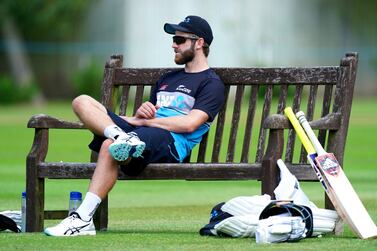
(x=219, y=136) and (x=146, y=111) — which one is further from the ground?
(x=146, y=111)

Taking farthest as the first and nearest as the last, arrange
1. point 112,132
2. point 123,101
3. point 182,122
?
point 123,101 → point 182,122 → point 112,132

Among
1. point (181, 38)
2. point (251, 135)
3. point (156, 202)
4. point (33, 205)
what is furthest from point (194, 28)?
point (156, 202)

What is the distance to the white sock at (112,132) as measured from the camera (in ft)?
29.9

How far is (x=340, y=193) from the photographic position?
29.1 feet

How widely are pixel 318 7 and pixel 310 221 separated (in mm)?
39866

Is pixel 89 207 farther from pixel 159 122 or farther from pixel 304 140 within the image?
pixel 304 140

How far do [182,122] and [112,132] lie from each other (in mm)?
581

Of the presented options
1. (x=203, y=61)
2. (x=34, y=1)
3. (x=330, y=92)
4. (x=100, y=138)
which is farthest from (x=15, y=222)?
(x=34, y=1)

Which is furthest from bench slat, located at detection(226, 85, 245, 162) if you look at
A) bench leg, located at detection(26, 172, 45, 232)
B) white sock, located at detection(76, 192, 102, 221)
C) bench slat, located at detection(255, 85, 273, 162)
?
bench leg, located at detection(26, 172, 45, 232)

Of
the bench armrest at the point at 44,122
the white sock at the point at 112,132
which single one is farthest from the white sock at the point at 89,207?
the bench armrest at the point at 44,122

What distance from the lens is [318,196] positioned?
1338 centimetres

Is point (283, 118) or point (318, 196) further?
point (318, 196)

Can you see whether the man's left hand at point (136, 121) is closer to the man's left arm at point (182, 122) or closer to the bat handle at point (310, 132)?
the man's left arm at point (182, 122)

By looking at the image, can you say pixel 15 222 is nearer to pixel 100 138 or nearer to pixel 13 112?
pixel 100 138
